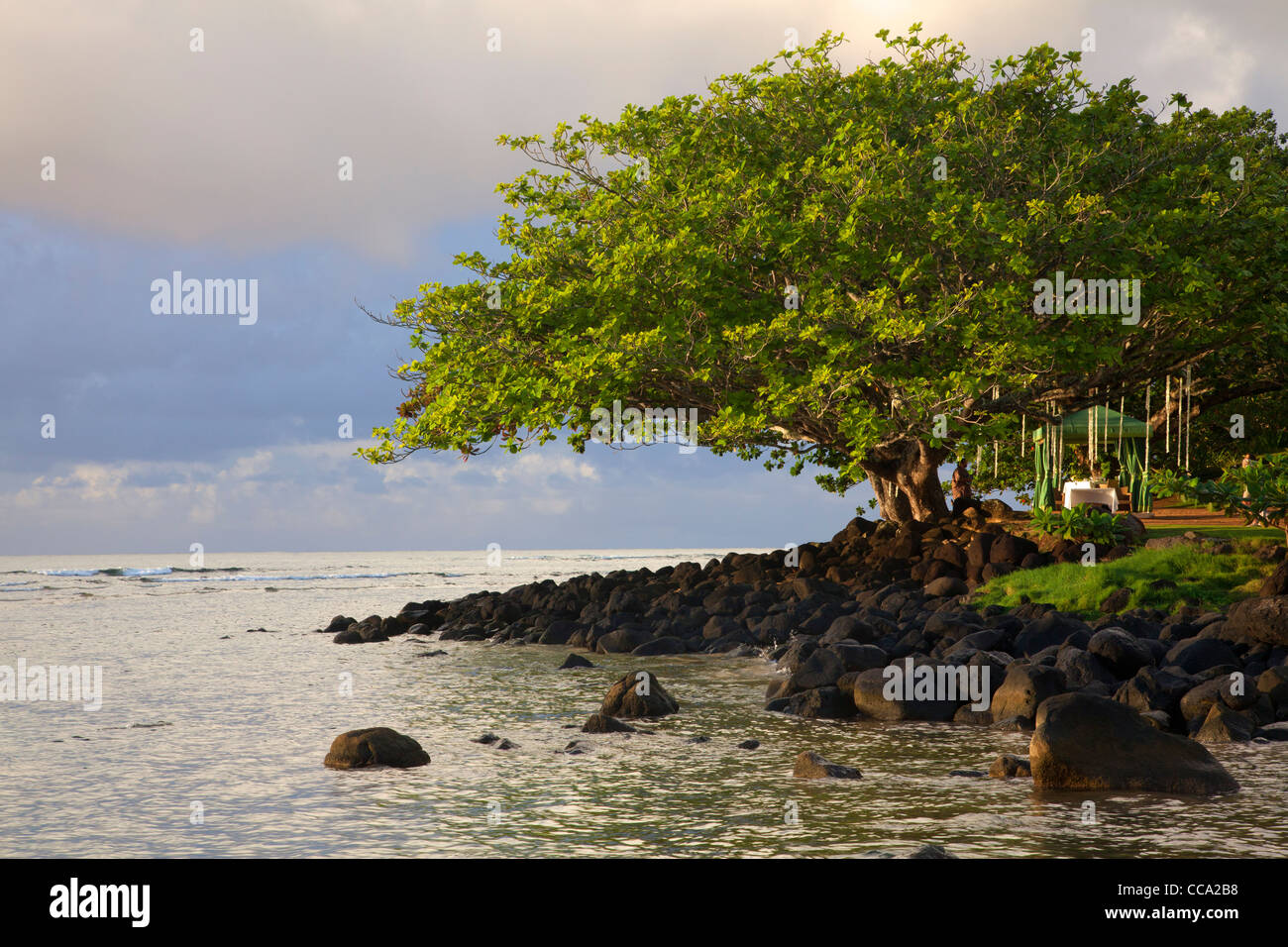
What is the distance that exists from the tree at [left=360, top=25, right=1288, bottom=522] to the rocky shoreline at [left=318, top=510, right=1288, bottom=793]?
294 cm

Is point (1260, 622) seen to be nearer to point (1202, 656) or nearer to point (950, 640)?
point (1202, 656)

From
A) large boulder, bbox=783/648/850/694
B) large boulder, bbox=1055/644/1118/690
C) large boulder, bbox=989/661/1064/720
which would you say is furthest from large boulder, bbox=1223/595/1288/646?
large boulder, bbox=783/648/850/694

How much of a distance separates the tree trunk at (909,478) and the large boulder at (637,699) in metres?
15.6

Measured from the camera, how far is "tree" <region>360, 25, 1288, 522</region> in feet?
72.9

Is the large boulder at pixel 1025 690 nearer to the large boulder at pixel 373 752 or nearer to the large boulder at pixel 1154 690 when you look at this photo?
the large boulder at pixel 1154 690

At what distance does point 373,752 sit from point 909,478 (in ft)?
66.9

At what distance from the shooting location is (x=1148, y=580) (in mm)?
19172

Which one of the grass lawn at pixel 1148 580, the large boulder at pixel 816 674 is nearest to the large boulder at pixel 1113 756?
the large boulder at pixel 816 674

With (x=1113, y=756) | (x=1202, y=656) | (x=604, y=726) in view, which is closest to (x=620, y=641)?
(x=604, y=726)

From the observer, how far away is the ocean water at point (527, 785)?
7.98m

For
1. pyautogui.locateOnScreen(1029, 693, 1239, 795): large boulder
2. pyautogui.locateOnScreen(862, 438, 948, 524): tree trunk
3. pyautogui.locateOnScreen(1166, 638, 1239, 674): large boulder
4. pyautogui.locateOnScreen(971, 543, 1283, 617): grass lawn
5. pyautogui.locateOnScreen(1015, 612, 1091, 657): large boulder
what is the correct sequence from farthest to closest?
1. pyautogui.locateOnScreen(862, 438, 948, 524): tree trunk
2. pyautogui.locateOnScreen(971, 543, 1283, 617): grass lawn
3. pyautogui.locateOnScreen(1015, 612, 1091, 657): large boulder
4. pyautogui.locateOnScreen(1166, 638, 1239, 674): large boulder
5. pyautogui.locateOnScreen(1029, 693, 1239, 795): large boulder

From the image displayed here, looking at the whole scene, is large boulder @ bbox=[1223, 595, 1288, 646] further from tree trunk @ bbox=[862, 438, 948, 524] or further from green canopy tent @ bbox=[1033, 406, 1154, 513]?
tree trunk @ bbox=[862, 438, 948, 524]
